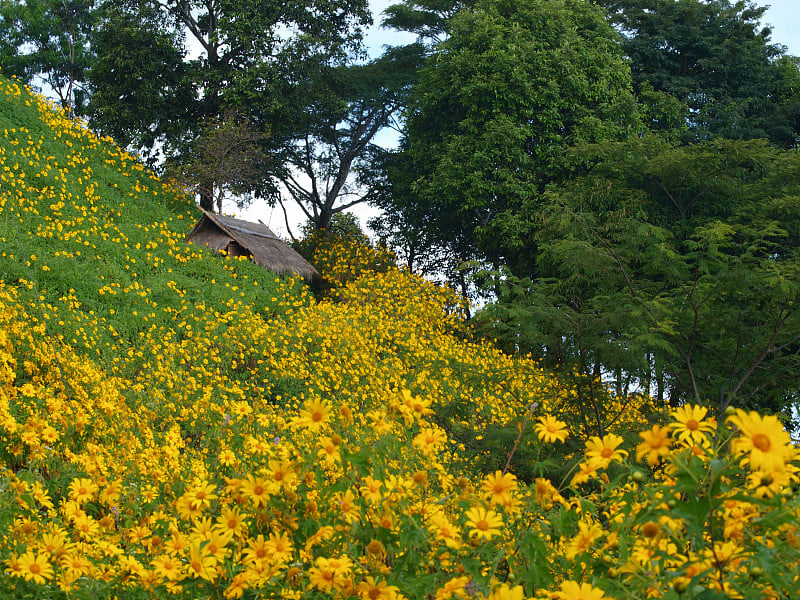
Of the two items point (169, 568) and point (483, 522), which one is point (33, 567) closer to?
point (169, 568)

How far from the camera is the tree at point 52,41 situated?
23281 millimetres

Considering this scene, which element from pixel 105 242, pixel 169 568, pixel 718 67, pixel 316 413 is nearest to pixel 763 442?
pixel 316 413

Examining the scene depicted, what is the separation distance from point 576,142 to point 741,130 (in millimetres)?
3466

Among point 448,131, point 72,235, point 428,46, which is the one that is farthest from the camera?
point 428,46

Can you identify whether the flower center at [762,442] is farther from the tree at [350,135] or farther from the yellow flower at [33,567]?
the tree at [350,135]

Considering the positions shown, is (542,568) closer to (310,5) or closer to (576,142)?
(576,142)

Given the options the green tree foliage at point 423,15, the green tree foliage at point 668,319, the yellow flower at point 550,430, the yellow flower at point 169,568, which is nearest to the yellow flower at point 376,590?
the yellow flower at point 169,568

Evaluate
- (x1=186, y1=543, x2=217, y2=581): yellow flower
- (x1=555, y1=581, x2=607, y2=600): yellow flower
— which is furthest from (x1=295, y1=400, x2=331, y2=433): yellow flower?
(x1=555, y1=581, x2=607, y2=600): yellow flower

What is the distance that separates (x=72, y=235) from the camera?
8.27 meters

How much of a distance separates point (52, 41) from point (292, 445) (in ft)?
87.0

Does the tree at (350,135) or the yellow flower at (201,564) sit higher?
the tree at (350,135)

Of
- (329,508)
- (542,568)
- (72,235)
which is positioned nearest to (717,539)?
(542,568)

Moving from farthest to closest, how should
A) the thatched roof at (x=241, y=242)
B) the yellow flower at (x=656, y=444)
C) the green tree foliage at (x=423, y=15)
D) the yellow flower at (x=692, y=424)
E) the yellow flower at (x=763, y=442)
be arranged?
the green tree foliage at (x=423, y=15) → the thatched roof at (x=241, y=242) → the yellow flower at (x=692, y=424) → the yellow flower at (x=656, y=444) → the yellow flower at (x=763, y=442)

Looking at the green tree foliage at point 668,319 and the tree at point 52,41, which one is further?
the tree at point 52,41
